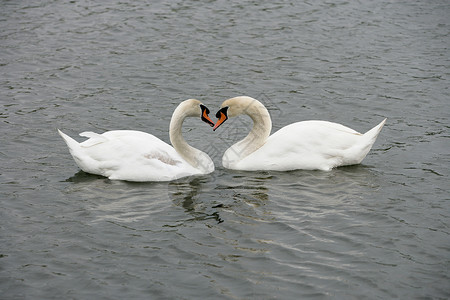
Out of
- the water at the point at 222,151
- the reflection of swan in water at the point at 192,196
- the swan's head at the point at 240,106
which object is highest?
the swan's head at the point at 240,106

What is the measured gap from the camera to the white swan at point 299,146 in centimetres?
1062

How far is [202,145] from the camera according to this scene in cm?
1184

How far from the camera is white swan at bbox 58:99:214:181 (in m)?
10.2

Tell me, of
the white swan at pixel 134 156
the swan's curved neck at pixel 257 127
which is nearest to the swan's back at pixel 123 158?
the white swan at pixel 134 156

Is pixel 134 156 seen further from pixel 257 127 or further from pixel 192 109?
pixel 257 127

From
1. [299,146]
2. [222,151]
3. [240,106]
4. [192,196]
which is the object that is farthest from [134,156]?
[299,146]

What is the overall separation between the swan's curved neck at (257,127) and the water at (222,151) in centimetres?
44

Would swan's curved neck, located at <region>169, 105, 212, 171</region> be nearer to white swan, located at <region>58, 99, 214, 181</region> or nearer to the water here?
white swan, located at <region>58, 99, 214, 181</region>

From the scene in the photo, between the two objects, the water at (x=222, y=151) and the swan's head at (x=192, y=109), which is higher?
the swan's head at (x=192, y=109)

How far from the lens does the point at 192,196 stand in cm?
988

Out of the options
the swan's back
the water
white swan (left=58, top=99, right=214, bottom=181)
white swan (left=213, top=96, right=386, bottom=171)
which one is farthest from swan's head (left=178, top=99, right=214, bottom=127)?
the water

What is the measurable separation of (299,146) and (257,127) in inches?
29.0

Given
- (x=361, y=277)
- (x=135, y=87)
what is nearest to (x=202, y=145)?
(x=135, y=87)

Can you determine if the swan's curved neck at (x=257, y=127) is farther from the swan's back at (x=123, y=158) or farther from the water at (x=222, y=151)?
the swan's back at (x=123, y=158)
